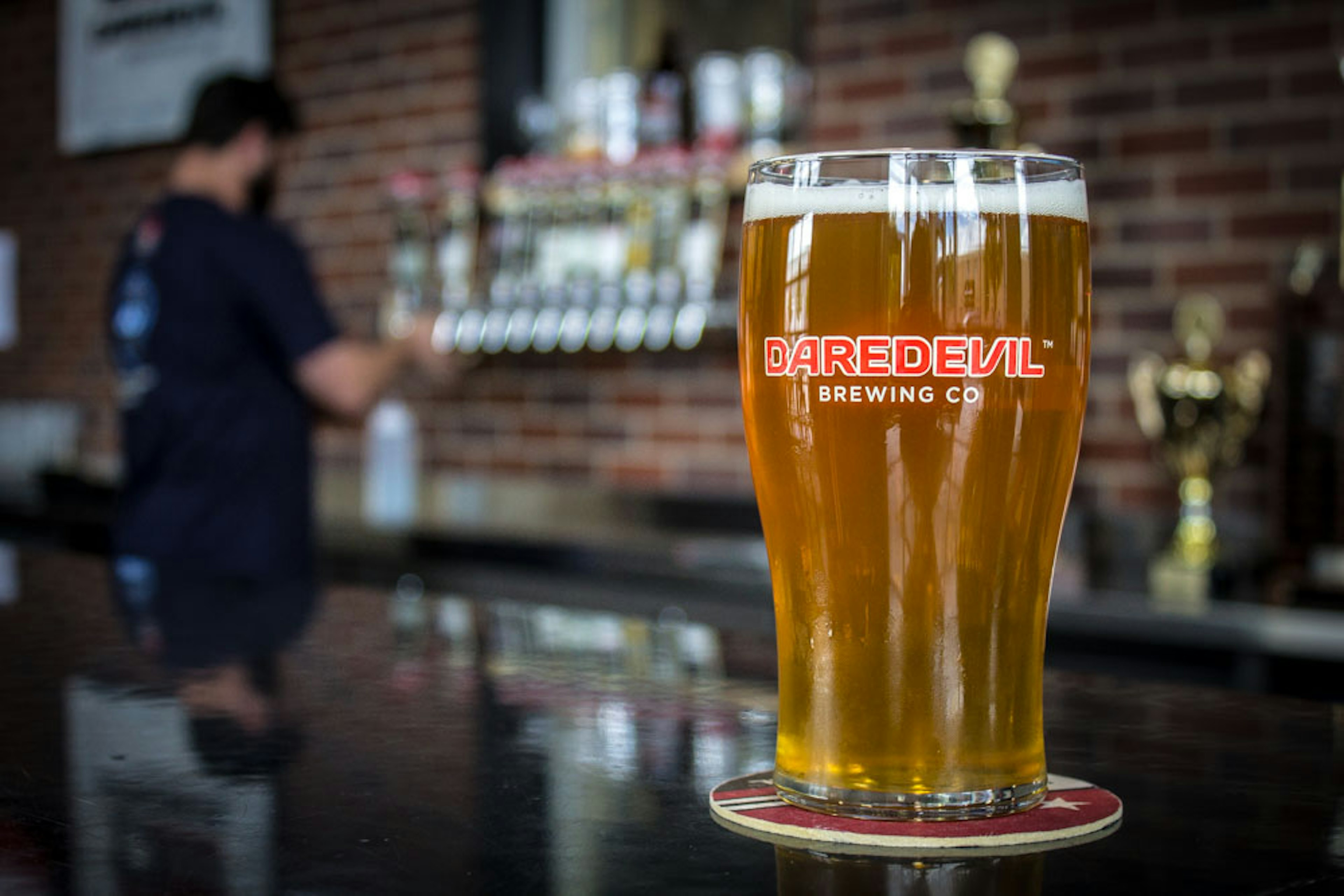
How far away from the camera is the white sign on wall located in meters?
4.63

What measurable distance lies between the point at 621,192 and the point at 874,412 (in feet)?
10.4

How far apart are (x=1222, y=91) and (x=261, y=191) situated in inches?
66.1

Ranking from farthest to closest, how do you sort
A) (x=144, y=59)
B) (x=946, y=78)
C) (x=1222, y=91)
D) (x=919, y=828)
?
(x=144, y=59) < (x=946, y=78) < (x=1222, y=91) < (x=919, y=828)

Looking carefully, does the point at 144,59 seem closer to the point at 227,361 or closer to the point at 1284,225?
the point at 227,361

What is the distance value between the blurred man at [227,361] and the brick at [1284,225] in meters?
1.39

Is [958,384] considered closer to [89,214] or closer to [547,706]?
[547,706]

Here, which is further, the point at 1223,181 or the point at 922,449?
the point at 1223,181

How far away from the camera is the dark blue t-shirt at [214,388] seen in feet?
8.48

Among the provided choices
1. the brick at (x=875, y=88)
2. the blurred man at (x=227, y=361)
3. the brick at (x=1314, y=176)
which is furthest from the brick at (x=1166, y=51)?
the blurred man at (x=227, y=361)

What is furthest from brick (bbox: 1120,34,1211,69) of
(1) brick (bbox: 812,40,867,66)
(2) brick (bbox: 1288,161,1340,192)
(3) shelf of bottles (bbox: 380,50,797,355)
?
(3) shelf of bottles (bbox: 380,50,797,355)

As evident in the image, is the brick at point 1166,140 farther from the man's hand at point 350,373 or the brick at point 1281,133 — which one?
the man's hand at point 350,373

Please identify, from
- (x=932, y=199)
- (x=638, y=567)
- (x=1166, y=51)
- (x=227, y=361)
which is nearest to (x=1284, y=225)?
(x=1166, y=51)

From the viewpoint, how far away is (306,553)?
2891 mm

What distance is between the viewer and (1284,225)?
2791 mm
